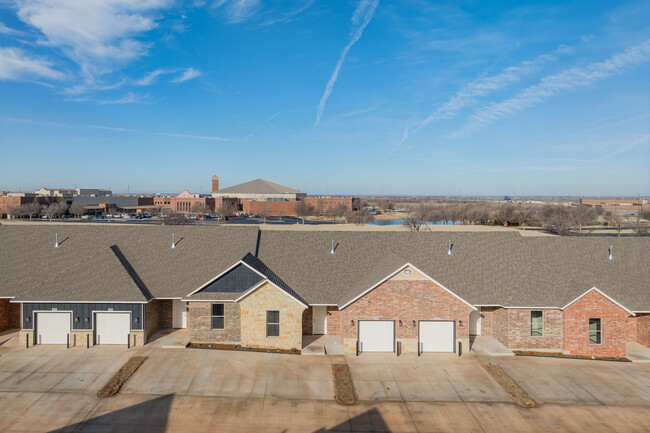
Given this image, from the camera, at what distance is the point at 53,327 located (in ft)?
69.3

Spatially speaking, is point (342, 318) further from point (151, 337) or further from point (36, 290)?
point (36, 290)

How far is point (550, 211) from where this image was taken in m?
89.1

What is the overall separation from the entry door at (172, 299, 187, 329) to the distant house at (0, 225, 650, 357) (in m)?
0.07

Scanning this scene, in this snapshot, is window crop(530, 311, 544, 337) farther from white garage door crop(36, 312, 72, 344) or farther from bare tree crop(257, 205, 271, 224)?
bare tree crop(257, 205, 271, 224)

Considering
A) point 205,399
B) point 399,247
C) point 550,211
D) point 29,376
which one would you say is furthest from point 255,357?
point 550,211

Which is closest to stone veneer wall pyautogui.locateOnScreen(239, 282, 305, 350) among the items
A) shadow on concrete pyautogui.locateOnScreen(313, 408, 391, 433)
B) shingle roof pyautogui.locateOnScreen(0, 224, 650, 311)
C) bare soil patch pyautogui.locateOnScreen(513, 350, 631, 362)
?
shingle roof pyautogui.locateOnScreen(0, 224, 650, 311)

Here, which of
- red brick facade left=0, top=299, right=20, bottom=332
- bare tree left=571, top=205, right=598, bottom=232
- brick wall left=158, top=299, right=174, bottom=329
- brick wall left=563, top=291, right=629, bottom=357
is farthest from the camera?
bare tree left=571, top=205, right=598, bottom=232

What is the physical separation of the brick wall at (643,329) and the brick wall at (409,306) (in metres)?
11.2

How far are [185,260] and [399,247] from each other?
48.9 feet

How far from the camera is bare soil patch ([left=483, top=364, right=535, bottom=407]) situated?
16.0m

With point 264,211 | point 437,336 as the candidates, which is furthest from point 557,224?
point 264,211

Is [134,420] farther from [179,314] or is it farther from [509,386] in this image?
[509,386]

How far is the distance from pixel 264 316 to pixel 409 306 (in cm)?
827

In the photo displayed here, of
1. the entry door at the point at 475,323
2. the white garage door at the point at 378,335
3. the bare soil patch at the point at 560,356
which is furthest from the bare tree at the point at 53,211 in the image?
the bare soil patch at the point at 560,356
